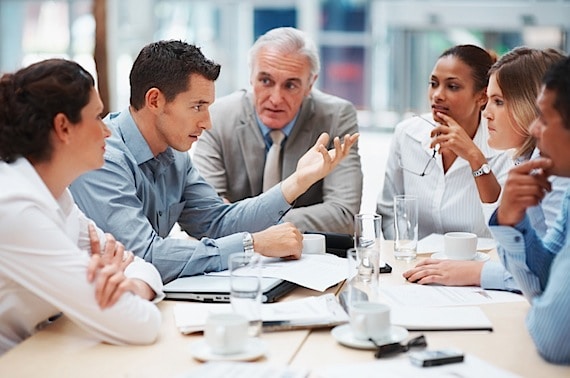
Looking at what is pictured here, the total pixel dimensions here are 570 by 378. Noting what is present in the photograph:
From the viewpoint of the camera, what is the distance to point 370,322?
1.67 meters

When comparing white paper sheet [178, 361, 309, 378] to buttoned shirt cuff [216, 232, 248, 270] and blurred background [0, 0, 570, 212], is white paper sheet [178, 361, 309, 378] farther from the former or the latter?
blurred background [0, 0, 570, 212]

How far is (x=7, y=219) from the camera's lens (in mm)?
1663

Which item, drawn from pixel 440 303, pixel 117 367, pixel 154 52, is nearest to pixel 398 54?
pixel 154 52

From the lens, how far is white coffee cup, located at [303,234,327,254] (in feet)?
7.96

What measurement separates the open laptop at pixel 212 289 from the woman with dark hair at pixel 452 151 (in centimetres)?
104

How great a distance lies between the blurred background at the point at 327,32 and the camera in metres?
6.64

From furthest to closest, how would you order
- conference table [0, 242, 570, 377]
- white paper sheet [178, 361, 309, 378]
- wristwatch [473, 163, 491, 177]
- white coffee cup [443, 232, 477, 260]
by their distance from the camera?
wristwatch [473, 163, 491, 177] < white coffee cup [443, 232, 477, 260] < conference table [0, 242, 570, 377] < white paper sheet [178, 361, 309, 378]

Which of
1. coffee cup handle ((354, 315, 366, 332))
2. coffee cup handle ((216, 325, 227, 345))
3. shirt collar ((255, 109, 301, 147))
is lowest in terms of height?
Result: coffee cup handle ((354, 315, 366, 332))

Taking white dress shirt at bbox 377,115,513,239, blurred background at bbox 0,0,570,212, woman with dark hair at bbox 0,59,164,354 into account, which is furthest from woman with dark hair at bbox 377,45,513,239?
blurred background at bbox 0,0,570,212

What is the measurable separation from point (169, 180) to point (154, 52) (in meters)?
0.41

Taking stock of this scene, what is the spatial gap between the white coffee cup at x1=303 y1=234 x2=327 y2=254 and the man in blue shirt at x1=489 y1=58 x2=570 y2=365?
25.2 inches

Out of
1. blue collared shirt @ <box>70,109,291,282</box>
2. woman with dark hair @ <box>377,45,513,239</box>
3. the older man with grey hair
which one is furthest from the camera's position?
the older man with grey hair

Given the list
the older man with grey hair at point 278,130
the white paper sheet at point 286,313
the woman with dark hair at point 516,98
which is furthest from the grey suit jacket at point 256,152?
the white paper sheet at point 286,313

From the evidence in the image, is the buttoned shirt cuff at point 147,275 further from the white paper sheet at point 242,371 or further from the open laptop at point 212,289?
the white paper sheet at point 242,371
